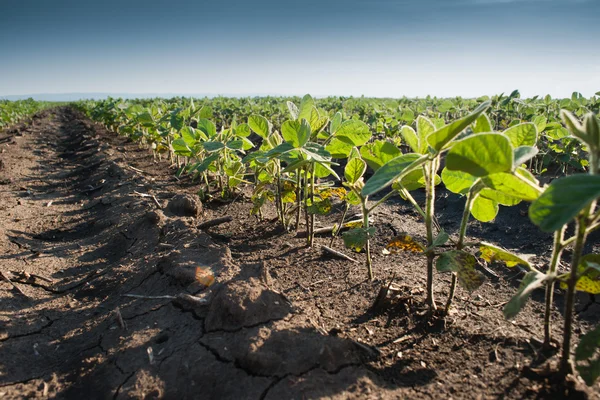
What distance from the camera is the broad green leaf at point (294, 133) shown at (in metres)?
2.00

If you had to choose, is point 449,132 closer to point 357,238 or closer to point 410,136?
point 410,136

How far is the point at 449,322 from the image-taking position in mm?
1695

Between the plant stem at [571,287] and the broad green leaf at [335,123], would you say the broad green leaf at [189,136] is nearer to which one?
the broad green leaf at [335,123]

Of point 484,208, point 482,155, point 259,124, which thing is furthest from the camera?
point 259,124

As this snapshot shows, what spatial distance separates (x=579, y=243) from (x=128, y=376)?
1591 mm

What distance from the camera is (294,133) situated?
205cm

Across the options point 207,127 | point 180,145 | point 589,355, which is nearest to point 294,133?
point 589,355

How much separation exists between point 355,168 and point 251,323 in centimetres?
90

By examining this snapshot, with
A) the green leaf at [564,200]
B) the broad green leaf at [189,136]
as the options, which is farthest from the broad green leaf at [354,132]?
the broad green leaf at [189,136]

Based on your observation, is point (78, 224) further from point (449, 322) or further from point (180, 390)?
point (449, 322)

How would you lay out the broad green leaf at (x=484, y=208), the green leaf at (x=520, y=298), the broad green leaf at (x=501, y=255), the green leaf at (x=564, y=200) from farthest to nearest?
1. the broad green leaf at (x=484, y=208)
2. the broad green leaf at (x=501, y=255)
3. the green leaf at (x=520, y=298)
4. the green leaf at (x=564, y=200)

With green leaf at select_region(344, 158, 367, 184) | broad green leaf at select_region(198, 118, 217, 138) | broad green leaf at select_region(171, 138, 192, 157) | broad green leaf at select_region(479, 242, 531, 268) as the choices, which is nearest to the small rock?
broad green leaf at select_region(171, 138, 192, 157)

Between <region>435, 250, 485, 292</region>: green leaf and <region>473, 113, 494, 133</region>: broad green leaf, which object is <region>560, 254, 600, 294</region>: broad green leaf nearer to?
<region>435, 250, 485, 292</region>: green leaf

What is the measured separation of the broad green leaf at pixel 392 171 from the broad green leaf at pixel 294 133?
31.0 inches
